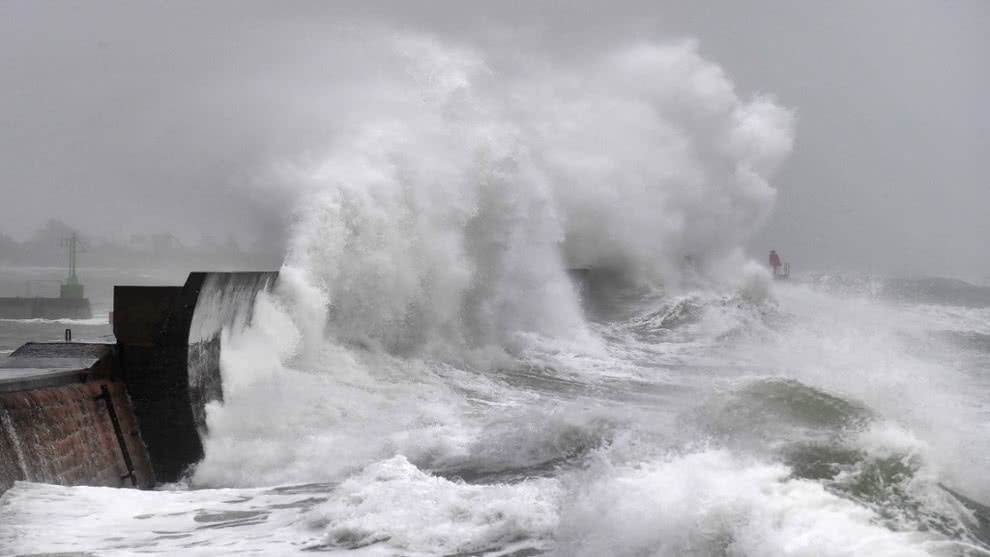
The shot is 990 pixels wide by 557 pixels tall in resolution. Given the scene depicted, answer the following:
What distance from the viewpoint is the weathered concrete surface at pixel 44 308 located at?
38.5 metres

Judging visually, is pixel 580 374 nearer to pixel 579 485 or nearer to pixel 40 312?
pixel 579 485

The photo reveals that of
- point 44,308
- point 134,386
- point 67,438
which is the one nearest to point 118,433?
point 134,386

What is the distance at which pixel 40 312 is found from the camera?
3869 cm

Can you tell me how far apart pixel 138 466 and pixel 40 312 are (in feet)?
109

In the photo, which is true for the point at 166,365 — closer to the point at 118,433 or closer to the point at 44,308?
the point at 118,433

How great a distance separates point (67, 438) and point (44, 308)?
34.0 m

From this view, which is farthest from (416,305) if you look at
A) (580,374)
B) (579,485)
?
(579,485)

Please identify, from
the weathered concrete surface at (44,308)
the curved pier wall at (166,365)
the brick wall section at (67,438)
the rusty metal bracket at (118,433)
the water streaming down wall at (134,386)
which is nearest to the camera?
the brick wall section at (67,438)

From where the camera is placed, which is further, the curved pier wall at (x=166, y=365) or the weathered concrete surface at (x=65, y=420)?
the curved pier wall at (x=166, y=365)

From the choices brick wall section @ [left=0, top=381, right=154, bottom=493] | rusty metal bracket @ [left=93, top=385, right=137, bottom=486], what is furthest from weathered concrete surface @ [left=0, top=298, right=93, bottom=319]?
rusty metal bracket @ [left=93, top=385, right=137, bottom=486]

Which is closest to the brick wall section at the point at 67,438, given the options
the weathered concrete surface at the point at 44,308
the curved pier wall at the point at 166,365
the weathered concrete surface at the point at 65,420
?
the weathered concrete surface at the point at 65,420

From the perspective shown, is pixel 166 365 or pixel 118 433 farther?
pixel 166 365

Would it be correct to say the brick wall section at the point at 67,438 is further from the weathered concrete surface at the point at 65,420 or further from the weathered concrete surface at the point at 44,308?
the weathered concrete surface at the point at 44,308

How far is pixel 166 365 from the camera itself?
30.7ft
